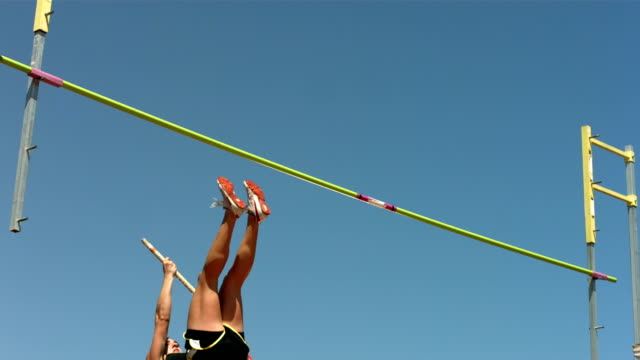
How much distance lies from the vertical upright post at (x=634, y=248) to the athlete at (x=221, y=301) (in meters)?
5.88

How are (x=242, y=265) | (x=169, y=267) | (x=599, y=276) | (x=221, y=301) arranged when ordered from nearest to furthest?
(x=221, y=301) < (x=242, y=265) < (x=169, y=267) < (x=599, y=276)

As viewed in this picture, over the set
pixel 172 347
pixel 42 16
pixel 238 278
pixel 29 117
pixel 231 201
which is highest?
pixel 42 16

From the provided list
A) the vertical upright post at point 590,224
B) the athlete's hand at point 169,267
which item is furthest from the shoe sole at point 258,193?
the vertical upright post at point 590,224

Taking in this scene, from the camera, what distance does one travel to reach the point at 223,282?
8.23 meters

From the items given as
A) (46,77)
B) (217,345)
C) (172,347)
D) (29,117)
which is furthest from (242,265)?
(46,77)

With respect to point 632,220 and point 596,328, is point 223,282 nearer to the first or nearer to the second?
point 596,328

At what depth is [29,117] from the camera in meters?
8.12

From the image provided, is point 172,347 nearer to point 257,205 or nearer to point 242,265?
point 242,265

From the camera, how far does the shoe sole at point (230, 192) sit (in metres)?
8.05

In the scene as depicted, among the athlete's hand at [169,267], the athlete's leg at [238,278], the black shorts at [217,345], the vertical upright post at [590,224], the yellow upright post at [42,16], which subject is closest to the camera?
the black shorts at [217,345]

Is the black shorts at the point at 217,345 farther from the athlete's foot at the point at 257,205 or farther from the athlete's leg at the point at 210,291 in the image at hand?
the athlete's foot at the point at 257,205

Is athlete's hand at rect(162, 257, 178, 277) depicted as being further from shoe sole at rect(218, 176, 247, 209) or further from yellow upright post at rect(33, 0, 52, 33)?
yellow upright post at rect(33, 0, 52, 33)

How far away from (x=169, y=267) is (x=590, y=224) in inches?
228

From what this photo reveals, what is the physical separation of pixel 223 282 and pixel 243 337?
1.49ft
